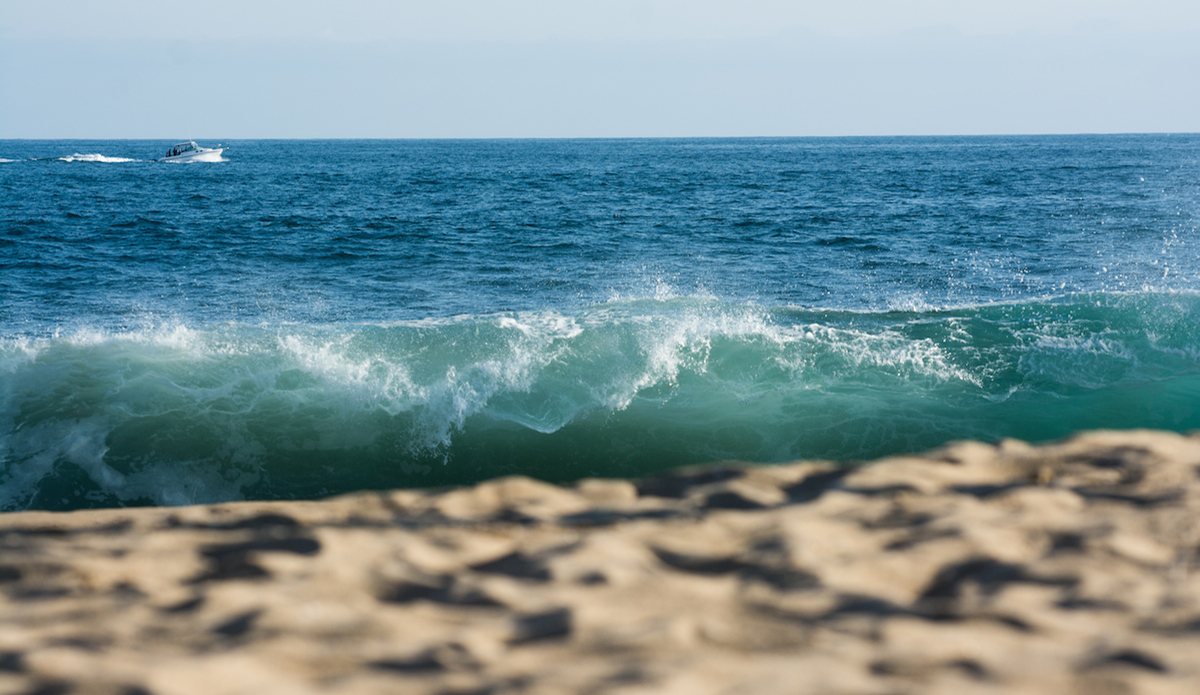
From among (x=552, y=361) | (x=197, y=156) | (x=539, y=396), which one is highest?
(x=197, y=156)

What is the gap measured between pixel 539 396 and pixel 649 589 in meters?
6.31

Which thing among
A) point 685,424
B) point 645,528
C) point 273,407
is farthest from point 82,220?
point 645,528

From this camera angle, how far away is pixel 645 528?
348 cm

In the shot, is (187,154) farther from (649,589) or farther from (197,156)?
(649,589)

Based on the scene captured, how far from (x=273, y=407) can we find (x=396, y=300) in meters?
5.95

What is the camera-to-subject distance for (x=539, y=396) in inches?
360

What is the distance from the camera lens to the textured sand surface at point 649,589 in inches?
93.0

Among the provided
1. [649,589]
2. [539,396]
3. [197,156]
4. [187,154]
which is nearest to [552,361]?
[539,396]

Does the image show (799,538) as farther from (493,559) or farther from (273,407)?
(273,407)

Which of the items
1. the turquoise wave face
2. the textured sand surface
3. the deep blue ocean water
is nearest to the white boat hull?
the deep blue ocean water

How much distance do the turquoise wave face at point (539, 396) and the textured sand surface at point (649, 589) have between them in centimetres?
434

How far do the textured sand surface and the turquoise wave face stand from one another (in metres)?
4.34

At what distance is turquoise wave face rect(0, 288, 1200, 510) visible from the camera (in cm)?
830

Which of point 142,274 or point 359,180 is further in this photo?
point 359,180
